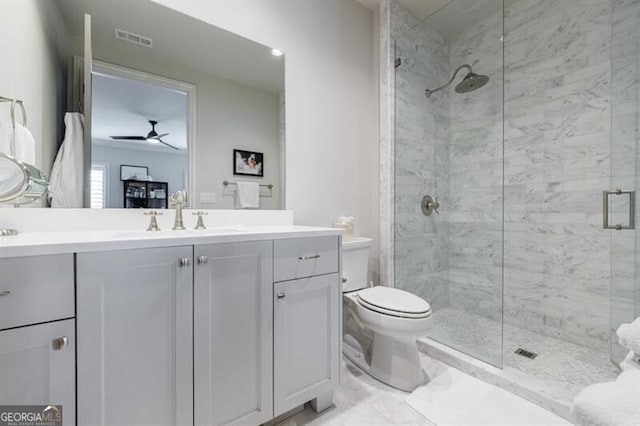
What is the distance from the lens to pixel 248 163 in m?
1.70

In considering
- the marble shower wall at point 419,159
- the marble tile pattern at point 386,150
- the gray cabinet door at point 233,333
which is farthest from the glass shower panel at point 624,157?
the gray cabinet door at point 233,333

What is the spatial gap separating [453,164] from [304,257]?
1.83m

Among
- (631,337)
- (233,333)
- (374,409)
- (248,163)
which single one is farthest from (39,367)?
(631,337)

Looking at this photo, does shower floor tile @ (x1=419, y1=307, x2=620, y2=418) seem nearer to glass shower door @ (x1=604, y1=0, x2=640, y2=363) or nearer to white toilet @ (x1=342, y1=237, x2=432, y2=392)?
glass shower door @ (x1=604, y1=0, x2=640, y2=363)

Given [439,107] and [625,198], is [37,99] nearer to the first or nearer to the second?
[439,107]

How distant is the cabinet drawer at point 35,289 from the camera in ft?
2.35

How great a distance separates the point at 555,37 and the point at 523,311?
84.4 inches

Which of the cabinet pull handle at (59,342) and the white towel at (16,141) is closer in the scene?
the cabinet pull handle at (59,342)

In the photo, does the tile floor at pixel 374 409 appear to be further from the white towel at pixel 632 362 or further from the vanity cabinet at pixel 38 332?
the vanity cabinet at pixel 38 332

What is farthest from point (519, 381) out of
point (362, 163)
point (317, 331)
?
point (362, 163)

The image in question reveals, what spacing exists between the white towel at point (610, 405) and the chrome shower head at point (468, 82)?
2197 millimetres

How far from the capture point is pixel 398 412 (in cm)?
136

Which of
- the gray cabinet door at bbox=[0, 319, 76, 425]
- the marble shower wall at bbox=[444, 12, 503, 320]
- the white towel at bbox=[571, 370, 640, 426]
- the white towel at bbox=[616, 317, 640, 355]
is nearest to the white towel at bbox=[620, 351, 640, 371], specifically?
the white towel at bbox=[616, 317, 640, 355]

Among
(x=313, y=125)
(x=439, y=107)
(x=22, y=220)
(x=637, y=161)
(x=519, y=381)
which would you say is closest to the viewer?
(x=22, y=220)
